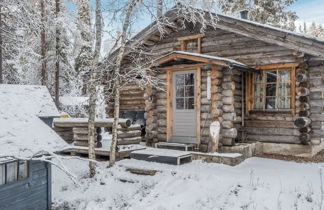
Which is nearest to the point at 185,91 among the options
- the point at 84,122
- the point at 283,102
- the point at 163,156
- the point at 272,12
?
the point at 163,156

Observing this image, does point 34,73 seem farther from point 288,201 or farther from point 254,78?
point 288,201

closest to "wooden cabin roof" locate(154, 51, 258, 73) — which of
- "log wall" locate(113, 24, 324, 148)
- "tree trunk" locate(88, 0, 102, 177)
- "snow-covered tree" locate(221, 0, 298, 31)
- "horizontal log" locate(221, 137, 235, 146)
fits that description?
"log wall" locate(113, 24, 324, 148)

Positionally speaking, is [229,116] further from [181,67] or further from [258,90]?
[181,67]

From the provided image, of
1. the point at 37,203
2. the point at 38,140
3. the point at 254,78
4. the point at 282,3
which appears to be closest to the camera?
the point at 38,140

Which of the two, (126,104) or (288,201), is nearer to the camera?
(288,201)

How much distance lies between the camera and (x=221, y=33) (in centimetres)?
1180

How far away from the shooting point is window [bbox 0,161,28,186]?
5.93 meters

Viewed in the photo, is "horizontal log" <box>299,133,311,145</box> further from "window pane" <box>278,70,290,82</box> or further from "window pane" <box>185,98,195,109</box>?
"window pane" <box>185,98,195,109</box>

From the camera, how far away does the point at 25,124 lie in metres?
6.38

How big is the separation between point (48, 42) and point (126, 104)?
928 centimetres

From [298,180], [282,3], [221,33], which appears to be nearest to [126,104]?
[221,33]

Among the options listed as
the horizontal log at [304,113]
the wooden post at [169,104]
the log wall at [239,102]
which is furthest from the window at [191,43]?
the horizontal log at [304,113]

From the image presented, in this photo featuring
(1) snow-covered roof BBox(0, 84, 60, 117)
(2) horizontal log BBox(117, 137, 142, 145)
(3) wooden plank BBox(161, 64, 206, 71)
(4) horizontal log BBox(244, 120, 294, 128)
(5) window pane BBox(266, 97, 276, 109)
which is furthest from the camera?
(5) window pane BBox(266, 97, 276, 109)

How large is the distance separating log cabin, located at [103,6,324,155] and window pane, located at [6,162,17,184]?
509cm
